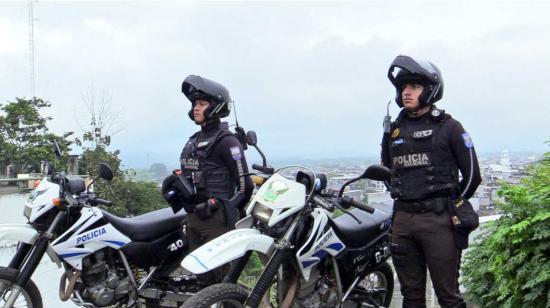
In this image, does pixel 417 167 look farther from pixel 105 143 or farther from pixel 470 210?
pixel 105 143

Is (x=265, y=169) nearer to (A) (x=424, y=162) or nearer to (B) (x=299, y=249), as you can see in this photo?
(B) (x=299, y=249)

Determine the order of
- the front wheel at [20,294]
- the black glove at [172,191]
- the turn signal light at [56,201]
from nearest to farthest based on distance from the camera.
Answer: the front wheel at [20,294], the turn signal light at [56,201], the black glove at [172,191]

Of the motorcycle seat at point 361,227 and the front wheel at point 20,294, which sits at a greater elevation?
the motorcycle seat at point 361,227

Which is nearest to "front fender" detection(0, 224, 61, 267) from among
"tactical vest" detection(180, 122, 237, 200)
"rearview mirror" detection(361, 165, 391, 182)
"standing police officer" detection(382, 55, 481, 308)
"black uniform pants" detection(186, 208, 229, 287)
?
"black uniform pants" detection(186, 208, 229, 287)

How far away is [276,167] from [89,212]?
5.26ft

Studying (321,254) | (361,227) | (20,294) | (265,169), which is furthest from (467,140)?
(20,294)

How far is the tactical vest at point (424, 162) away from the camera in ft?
10.5

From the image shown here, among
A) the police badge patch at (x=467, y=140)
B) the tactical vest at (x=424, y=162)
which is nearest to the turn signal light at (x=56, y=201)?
the tactical vest at (x=424, y=162)

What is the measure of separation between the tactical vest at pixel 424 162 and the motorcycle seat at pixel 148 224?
1914 millimetres

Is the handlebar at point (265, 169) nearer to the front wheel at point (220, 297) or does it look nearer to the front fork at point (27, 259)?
the front wheel at point (220, 297)

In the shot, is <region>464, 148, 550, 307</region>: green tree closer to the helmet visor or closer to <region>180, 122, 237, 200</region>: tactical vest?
the helmet visor

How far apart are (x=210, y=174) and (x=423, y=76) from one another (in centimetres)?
174

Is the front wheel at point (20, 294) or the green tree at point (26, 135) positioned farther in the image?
the green tree at point (26, 135)

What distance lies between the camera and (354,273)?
3.64 metres
